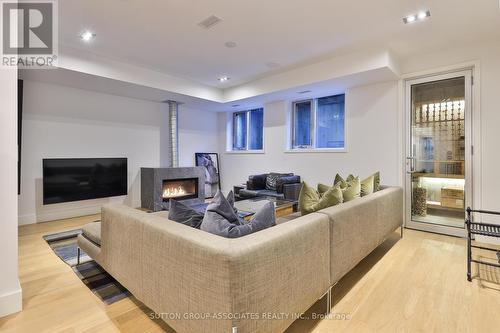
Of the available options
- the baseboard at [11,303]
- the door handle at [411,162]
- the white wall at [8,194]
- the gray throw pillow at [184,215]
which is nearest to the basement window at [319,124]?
the door handle at [411,162]

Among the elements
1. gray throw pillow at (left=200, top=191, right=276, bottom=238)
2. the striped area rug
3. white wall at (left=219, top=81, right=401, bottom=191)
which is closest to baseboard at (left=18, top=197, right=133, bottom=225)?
the striped area rug

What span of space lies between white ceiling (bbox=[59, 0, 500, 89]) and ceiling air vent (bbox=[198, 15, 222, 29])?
0.22 ft

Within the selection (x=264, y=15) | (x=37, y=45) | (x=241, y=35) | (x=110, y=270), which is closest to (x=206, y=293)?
(x=110, y=270)

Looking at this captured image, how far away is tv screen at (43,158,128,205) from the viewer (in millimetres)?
4129

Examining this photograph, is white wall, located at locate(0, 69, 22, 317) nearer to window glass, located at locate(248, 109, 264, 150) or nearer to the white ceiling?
the white ceiling

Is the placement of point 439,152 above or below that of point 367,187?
above

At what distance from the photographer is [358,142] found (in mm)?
4398

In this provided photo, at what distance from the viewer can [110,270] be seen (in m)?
2.01

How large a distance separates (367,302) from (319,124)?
3.82 metres

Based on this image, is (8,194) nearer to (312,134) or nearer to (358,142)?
(358,142)

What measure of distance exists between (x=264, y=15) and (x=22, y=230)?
4.39m

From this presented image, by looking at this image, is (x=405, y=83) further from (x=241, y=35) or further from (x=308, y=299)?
(x=308, y=299)

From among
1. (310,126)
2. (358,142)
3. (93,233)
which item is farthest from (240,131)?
(93,233)

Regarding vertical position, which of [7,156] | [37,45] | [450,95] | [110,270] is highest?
[37,45]
